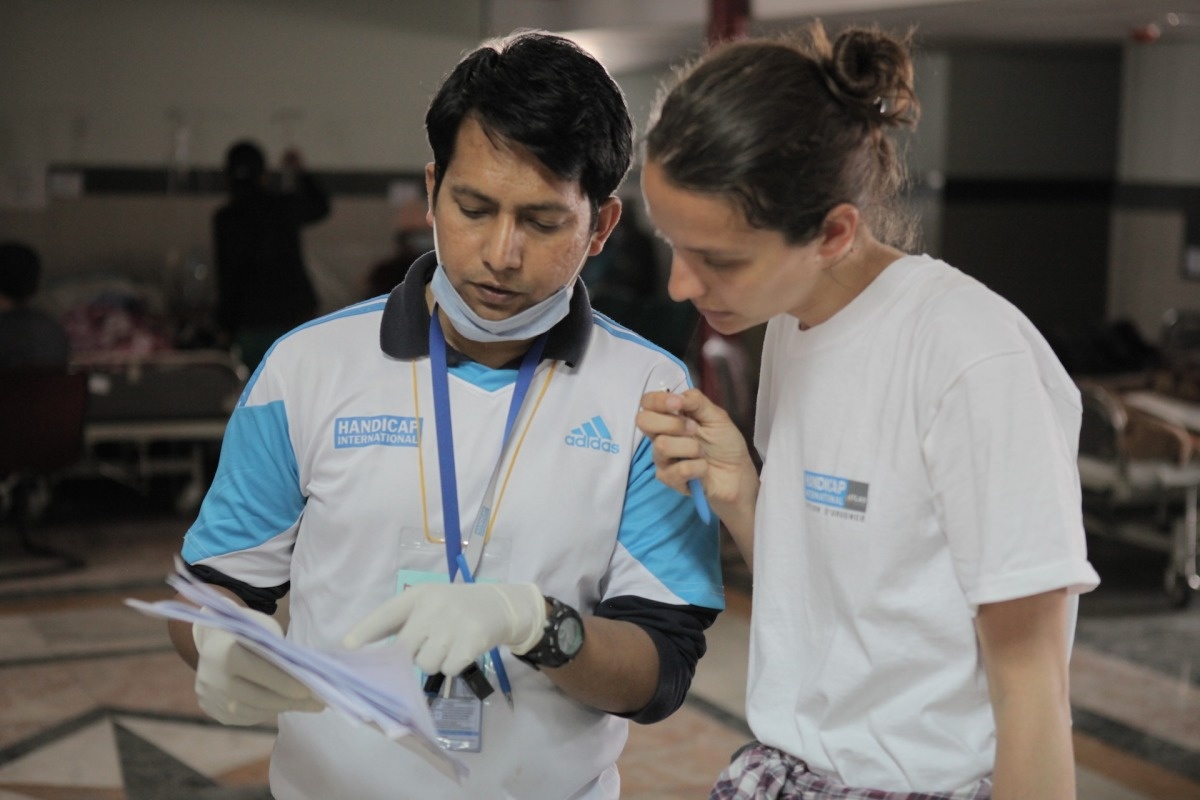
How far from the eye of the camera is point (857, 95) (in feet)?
4.22

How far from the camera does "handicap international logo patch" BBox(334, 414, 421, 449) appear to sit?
1.57 meters

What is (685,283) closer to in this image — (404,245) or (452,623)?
(452,623)

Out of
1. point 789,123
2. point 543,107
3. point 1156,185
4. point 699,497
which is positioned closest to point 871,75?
point 789,123

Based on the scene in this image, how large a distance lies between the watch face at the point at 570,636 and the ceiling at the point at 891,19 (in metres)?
4.41

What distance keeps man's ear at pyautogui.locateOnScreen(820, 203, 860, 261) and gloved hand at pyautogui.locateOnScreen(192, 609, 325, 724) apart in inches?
24.8

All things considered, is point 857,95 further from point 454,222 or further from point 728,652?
point 728,652

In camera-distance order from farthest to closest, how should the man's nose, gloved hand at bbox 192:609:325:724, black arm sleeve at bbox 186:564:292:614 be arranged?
1. black arm sleeve at bbox 186:564:292:614
2. the man's nose
3. gloved hand at bbox 192:609:325:724

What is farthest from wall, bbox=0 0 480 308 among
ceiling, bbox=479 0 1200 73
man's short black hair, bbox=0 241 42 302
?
man's short black hair, bbox=0 241 42 302

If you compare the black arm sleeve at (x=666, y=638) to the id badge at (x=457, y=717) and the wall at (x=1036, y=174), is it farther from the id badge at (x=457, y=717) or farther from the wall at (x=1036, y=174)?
the wall at (x=1036, y=174)

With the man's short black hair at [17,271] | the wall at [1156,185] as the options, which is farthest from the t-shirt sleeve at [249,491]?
the wall at [1156,185]

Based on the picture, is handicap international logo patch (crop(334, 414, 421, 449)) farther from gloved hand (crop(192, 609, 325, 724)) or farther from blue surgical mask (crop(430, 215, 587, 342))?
gloved hand (crop(192, 609, 325, 724))

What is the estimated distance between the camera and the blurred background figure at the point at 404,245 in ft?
24.4

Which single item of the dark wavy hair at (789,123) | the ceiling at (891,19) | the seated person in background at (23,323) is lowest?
the seated person in background at (23,323)

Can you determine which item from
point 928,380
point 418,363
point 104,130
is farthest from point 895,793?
point 104,130
